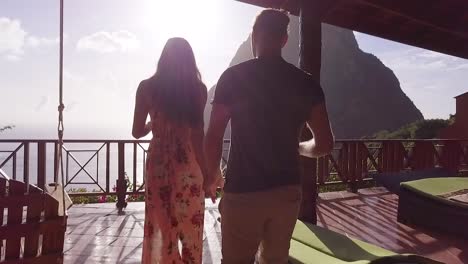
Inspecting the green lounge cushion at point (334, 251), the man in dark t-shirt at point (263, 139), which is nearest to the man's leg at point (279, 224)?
the man in dark t-shirt at point (263, 139)

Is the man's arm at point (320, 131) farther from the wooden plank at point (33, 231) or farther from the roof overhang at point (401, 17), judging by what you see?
the roof overhang at point (401, 17)

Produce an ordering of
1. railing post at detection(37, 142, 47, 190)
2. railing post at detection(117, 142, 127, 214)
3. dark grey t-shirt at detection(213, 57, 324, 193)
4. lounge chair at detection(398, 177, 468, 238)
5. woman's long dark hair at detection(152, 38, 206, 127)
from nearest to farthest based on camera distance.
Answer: dark grey t-shirt at detection(213, 57, 324, 193)
woman's long dark hair at detection(152, 38, 206, 127)
lounge chair at detection(398, 177, 468, 238)
railing post at detection(37, 142, 47, 190)
railing post at detection(117, 142, 127, 214)

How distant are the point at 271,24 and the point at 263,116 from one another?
35cm

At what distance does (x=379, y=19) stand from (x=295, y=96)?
4.29m

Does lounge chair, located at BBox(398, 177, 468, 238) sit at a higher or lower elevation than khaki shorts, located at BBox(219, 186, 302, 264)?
lower

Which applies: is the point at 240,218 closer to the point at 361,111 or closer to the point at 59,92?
the point at 59,92

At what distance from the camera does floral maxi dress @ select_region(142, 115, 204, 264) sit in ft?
7.18

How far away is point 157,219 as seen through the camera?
88.4 inches

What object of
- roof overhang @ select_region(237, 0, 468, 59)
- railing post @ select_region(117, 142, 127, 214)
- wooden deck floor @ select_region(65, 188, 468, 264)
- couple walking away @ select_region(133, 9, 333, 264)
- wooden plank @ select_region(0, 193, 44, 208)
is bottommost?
wooden deck floor @ select_region(65, 188, 468, 264)

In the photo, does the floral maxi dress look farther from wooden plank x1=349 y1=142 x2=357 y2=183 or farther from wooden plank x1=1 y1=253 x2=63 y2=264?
wooden plank x1=349 y1=142 x2=357 y2=183

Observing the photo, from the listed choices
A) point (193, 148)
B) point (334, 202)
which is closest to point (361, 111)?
point (334, 202)

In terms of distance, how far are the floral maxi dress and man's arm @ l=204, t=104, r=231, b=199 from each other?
662 millimetres

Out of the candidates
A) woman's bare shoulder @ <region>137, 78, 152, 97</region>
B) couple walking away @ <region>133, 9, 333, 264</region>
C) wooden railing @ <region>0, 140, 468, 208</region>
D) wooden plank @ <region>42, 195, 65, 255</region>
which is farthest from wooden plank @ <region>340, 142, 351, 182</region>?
wooden plank @ <region>42, 195, 65, 255</region>

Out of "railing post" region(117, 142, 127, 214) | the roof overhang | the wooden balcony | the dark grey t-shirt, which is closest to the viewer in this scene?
the dark grey t-shirt
